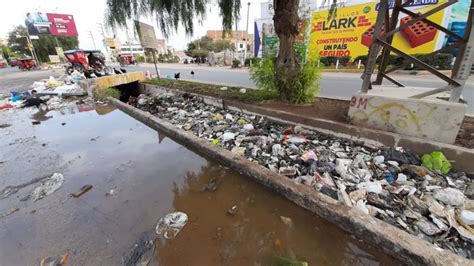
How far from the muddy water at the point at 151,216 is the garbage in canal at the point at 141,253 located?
0.05 meters

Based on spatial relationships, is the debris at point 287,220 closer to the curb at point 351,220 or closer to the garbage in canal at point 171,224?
the curb at point 351,220

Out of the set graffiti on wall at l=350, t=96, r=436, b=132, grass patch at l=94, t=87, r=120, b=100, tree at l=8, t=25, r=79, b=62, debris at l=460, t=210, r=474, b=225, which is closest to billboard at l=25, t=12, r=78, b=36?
tree at l=8, t=25, r=79, b=62

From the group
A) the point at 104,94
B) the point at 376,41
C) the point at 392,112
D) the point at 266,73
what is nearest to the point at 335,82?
the point at 266,73

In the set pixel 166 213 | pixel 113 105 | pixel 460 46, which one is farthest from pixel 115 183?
pixel 113 105

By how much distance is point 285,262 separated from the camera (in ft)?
5.18

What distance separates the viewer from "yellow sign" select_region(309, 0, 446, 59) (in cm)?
1215

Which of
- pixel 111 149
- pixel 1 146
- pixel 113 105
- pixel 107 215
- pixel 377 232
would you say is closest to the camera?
pixel 377 232

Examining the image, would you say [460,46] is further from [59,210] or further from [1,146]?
[1,146]

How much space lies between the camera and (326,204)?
1956mm

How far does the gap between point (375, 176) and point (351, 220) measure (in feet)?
3.32

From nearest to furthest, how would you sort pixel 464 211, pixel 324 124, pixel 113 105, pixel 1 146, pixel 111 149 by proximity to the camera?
pixel 464 211 < pixel 324 124 < pixel 111 149 < pixel 1 146 < pixel 113 105

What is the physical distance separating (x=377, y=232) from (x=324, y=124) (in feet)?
6.75

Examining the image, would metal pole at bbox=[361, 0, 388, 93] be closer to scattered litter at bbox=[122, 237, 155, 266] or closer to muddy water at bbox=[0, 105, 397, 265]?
muddy water at bbox=[0, 105, 397, 265]

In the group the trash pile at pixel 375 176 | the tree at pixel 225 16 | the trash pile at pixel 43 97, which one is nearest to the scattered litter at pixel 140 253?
the trash pile at pixel 375 176
